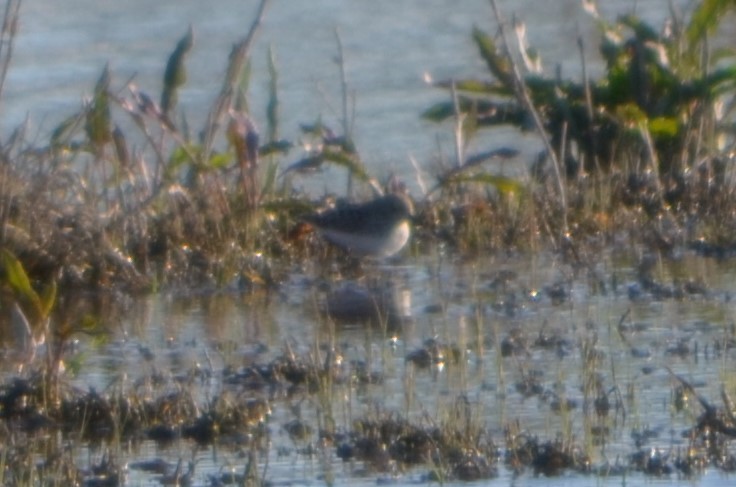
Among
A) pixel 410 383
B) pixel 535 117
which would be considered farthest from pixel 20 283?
pixel 535 117

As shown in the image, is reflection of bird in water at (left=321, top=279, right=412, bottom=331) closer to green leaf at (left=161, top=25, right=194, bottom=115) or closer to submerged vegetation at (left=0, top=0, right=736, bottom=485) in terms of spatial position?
submerged vegetation at (left=0, top=0, right=736, bottom=485)

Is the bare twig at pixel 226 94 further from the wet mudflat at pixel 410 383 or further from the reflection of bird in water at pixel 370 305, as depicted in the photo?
the reflection of bird in water at pixel 370 305

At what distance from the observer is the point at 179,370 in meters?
6.56

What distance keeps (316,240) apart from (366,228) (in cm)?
64

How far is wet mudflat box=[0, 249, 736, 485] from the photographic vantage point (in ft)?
17.1

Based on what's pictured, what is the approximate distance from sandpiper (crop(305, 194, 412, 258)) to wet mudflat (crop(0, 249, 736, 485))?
252 millimetres

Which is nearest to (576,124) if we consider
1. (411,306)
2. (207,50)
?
(411,306)

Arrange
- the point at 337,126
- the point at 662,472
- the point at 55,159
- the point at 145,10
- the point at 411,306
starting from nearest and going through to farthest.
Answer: the point at 662,472
the point at 411,306
the point at 55,159
the point at 337,126
the point at 145,10

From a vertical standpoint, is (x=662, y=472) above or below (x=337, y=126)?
below

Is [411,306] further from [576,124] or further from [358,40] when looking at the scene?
[358,40]

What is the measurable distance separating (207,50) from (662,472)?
1153cm

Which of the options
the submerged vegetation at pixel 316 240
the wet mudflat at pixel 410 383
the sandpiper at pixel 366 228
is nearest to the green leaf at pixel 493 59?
the submerged vegetation at pixel 316 240

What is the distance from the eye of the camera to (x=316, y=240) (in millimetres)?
8984

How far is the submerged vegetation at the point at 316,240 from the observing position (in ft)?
17.7
